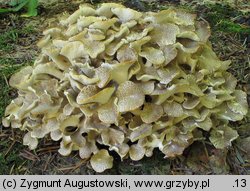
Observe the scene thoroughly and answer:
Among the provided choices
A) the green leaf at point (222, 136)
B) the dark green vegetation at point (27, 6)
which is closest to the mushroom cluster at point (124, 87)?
the green leaf at point (222, 136)

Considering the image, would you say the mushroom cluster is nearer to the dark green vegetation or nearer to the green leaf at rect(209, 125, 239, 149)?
the green leaf at rect(209, 125, 239, 149)

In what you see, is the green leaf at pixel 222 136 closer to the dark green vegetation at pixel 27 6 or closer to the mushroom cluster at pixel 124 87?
the mushroom cluster at pixel 124 87

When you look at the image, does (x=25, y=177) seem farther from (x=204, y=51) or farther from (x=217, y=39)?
(x=217, y=39)

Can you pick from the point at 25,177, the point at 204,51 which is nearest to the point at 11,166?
the point at 25,177

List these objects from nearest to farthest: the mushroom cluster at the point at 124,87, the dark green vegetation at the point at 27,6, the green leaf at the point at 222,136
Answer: the mushroom cluster at the point at 124,87 < the green leaf at the point at 222,136 < the dark green vegetation at the point at 27,6

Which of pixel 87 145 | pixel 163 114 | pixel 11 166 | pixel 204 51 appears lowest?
pixel 11 166

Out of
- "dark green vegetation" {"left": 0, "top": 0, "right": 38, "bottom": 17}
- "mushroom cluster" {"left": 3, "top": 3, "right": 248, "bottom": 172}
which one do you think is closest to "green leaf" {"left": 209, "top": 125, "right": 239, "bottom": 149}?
"mushroom cluster" {"left": 3, "top": 3, "right": 248, "bottom": 172}

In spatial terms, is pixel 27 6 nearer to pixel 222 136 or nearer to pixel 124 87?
pixel 124 87
